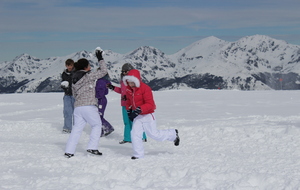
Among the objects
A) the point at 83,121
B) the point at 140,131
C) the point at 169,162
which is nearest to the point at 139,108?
the point at 140,131

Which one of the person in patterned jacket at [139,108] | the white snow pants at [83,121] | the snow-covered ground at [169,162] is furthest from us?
the white snow pants at [83,121]

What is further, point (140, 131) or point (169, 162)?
point (140, 131)

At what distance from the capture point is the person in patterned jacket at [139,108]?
24.5 ft

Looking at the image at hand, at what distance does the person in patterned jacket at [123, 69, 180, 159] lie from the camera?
748 centimetres

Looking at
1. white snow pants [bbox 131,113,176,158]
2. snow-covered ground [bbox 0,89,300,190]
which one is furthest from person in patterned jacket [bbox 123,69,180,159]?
snow-covered ground [bbox 0,89,300,190]

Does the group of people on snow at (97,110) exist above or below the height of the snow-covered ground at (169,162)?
above

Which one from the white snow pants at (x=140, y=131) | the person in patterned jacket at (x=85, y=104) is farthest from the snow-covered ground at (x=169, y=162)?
the person in patterned jacket at (x=85, y=104)

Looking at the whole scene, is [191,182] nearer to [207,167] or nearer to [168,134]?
[207,167]

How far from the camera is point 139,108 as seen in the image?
7.32m

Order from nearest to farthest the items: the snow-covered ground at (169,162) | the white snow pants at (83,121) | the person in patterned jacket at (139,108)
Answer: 1. the snow-covered ground at (169,162)
2. the person in patterned jacket at (139,108)
3. the white snow pants at (83,121)

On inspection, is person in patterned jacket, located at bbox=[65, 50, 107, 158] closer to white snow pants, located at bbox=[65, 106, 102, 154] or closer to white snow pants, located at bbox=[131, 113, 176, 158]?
white snow pants, located at bbox=[65, 106, 102, 154]

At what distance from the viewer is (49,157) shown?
7742mm

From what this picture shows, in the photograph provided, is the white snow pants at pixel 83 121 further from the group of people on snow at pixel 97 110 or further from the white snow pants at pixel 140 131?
the white snow pants at pixel 140 131

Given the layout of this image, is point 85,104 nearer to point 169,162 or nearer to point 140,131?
point 140,131
